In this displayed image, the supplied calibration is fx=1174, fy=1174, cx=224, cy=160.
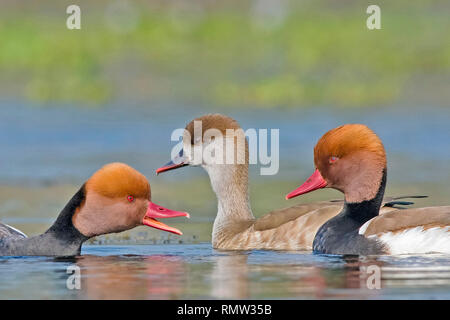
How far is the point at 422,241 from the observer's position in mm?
10812

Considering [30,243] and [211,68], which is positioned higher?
[211,68]

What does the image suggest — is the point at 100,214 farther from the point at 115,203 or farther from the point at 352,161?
the point at 352,161

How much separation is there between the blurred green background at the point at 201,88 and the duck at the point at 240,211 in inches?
20.4

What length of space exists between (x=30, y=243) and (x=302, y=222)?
2.82 meters

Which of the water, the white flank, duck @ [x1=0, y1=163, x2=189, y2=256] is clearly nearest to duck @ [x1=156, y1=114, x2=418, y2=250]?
the water

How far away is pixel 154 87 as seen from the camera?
25.3 metres

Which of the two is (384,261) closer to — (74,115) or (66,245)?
(66,245)

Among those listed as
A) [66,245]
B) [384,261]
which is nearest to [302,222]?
[384,261]

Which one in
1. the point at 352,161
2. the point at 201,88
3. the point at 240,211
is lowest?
the point at 240,211

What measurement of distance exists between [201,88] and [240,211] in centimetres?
1242

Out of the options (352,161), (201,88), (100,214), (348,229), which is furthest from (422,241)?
(201,88)

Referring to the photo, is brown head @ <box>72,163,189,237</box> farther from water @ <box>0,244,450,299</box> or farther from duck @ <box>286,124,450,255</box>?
duck @ <box>286,124,450,255</box>

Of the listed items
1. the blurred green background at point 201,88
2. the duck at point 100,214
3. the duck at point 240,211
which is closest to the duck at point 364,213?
the duck at point 240,211

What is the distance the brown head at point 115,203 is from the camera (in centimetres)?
1104
